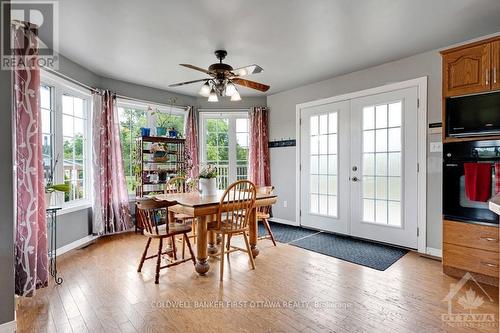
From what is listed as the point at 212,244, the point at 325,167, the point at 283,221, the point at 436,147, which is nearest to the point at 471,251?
the point at 436,147

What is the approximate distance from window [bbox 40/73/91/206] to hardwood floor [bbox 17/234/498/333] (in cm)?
111

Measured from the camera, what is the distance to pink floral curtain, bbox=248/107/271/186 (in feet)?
16.9

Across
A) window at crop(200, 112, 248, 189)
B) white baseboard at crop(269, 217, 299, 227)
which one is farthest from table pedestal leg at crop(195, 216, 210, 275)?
window at crop(200, 112, 248, 189)

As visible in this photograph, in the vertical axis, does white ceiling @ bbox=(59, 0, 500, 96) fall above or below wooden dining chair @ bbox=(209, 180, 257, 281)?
above

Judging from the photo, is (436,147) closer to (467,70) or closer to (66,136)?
(467,70)

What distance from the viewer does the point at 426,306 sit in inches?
84.7

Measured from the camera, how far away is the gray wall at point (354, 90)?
323cm

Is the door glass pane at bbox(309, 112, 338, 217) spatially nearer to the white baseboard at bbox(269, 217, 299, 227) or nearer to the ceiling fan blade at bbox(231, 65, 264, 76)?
the white baseboard at bbox(269, 217, 299, 227)

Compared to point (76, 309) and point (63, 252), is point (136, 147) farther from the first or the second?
point (76, 309)

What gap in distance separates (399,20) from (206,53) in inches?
80.7

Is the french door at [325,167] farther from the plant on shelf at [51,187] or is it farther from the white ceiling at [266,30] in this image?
the plant on shelf at [51,187]

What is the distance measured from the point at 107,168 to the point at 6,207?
2.35 metres

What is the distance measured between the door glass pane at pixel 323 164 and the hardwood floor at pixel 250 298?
1.39m

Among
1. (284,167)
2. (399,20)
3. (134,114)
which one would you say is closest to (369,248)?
(284,167)
